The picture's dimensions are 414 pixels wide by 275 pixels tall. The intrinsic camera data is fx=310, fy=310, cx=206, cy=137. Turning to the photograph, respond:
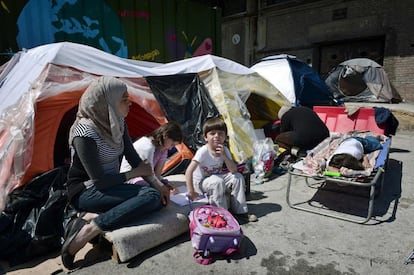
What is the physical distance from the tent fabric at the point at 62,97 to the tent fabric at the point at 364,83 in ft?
22.0

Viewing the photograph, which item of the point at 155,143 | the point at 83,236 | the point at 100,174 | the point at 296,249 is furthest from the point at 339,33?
the point at 83,236

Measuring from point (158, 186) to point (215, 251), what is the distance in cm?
70

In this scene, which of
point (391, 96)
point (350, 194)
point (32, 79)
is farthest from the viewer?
point (391, 96)

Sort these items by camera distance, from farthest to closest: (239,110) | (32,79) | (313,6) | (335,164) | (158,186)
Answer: (313,6), (239,110), (32,79), (335,164), (158,186)

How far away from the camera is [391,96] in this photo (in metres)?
10.4

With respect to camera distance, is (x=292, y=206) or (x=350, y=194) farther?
(x=350, y=194)

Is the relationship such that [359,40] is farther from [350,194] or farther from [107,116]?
[107,116]

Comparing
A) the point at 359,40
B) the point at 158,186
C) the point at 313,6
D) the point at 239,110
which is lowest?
the point at 158,186

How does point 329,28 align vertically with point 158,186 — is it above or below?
above

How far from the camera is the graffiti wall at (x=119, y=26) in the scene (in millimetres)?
4371

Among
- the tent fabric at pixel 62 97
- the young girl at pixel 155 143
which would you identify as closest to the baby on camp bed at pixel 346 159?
the tent fabric at pixel 62 97

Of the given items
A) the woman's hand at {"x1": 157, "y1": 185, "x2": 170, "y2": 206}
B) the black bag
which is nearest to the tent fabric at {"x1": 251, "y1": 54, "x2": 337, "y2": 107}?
the woman's hand at {"x1": 157, "y1": 185, "x2": 170, "y2": 206}

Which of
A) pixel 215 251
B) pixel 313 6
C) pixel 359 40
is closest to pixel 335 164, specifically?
pixel 215 251

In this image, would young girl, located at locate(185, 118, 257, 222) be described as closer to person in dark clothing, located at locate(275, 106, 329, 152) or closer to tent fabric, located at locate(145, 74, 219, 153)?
tent fabric, located at locate(145, 74, 219, 153)
